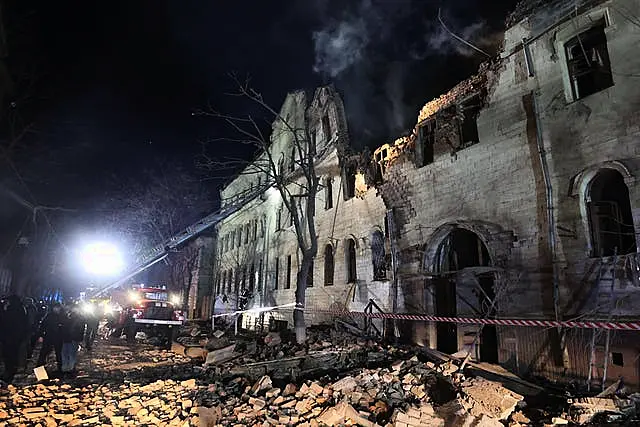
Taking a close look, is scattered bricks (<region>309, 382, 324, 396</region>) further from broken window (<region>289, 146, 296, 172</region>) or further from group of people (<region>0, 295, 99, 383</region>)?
broken window (<region>289, 146, 296, 172</region>)

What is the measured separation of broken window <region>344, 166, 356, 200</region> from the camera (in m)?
17.1

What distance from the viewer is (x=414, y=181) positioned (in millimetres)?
13281

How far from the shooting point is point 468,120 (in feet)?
40.0

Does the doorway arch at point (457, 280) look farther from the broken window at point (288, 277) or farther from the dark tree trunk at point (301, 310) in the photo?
the broken window at point (288, 277)

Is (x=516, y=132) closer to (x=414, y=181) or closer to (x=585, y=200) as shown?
(x=585, y=200)

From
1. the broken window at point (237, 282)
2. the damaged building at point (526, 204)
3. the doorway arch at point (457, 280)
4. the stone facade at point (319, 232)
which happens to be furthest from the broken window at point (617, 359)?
the broken window at point (237, 282)

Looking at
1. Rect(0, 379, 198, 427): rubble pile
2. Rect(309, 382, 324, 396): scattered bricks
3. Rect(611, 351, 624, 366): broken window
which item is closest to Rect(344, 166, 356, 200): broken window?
Rect(309, 382, 324, 396): scattered bricks

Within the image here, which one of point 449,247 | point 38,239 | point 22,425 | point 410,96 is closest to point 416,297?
point 449,247

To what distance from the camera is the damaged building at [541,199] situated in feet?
26.6

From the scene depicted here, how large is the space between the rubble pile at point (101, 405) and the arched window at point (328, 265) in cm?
979

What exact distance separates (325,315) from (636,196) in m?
12.2

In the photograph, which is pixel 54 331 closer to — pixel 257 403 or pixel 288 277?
pixel 257 403

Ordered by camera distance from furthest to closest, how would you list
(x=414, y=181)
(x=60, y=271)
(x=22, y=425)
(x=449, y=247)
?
1. (x=60, y=271)
2. (x=414, y=181)
3. (x=449, y=247)
4. (x=22, y=425)

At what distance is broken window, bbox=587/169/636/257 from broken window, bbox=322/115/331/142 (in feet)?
42.1
